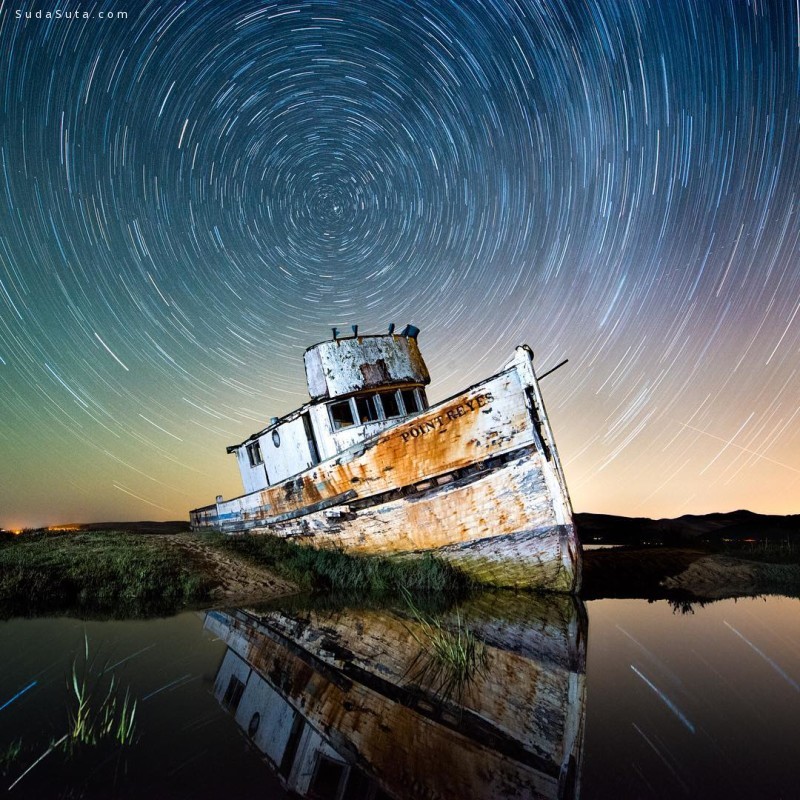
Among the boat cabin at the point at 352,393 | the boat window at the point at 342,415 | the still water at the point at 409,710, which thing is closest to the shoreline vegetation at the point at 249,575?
the still water at the point at 409,710

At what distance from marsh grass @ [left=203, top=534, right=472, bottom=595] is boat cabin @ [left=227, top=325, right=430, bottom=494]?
1.80m

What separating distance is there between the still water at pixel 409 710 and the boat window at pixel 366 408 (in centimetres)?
479

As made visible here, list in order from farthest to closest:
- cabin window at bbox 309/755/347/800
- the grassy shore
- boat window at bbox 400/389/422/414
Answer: boat window at bbox 400/389/422/414
the grassy shore
cabin window at bbox 309/755/347/800

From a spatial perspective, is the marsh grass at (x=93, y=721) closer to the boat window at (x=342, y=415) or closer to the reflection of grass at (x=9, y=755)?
the reflection of grass at (x=9, y=755)

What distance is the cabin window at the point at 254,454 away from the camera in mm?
11555

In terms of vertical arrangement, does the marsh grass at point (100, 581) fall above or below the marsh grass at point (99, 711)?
above

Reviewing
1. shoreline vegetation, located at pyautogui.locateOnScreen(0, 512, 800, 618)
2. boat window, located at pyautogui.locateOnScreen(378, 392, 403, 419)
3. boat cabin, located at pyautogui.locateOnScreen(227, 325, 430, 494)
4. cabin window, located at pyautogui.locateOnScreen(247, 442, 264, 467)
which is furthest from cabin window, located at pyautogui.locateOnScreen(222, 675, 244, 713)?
cabin window, located at pyautogui.locateOnScreen(247, 442, 264, 467)

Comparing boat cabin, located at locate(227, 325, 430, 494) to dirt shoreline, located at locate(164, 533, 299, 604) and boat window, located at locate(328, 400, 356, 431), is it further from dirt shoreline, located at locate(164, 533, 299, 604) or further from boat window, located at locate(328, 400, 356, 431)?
dirt shoreline, located at locate(164, 533, 299, 604)

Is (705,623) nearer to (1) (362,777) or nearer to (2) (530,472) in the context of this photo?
(2) (530,472)

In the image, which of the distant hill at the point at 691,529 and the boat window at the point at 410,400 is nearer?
the boat window at the point at 410,400

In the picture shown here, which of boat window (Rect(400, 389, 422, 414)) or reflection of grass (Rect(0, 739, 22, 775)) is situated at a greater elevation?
boat window (Rect(400, 389, 422, 414))

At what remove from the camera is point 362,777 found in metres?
2.01

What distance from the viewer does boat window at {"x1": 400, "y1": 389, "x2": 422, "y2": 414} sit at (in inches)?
370

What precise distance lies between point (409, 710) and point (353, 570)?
16.8 ft
